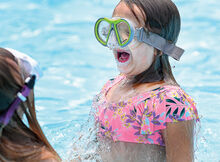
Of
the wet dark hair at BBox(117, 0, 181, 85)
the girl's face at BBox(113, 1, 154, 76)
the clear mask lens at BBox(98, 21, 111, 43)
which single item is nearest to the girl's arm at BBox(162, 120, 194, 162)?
the wet dark hair at BBox(117, 0, 181, 85)

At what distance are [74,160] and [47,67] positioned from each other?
5012 millimetres

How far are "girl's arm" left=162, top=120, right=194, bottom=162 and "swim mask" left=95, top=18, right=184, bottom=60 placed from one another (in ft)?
1.83

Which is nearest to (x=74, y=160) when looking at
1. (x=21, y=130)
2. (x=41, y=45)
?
(x=21, y=130)

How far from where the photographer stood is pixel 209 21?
9578 millimetres

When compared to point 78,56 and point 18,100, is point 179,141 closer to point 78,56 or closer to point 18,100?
point 18,100

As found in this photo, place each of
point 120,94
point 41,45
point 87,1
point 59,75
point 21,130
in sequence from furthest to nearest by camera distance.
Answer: point 87,1 < point 41,45 < point 59,75 < point 120,94 < point 21,130

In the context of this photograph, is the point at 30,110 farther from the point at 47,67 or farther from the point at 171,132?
the point at 47,67

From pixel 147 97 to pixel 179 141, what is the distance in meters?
0.38

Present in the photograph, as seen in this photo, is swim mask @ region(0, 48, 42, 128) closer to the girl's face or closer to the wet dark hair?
the girl's face

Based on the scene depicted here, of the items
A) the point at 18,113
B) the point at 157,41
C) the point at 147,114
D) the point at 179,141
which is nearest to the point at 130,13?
the point at 157,41

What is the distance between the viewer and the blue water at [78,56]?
20.6 feet

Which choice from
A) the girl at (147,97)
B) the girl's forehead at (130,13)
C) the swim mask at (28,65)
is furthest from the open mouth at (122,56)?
the swim mask at (28,65)

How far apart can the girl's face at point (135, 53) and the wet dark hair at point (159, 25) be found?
29 millimetres

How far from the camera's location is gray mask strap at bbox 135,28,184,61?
318 cm
